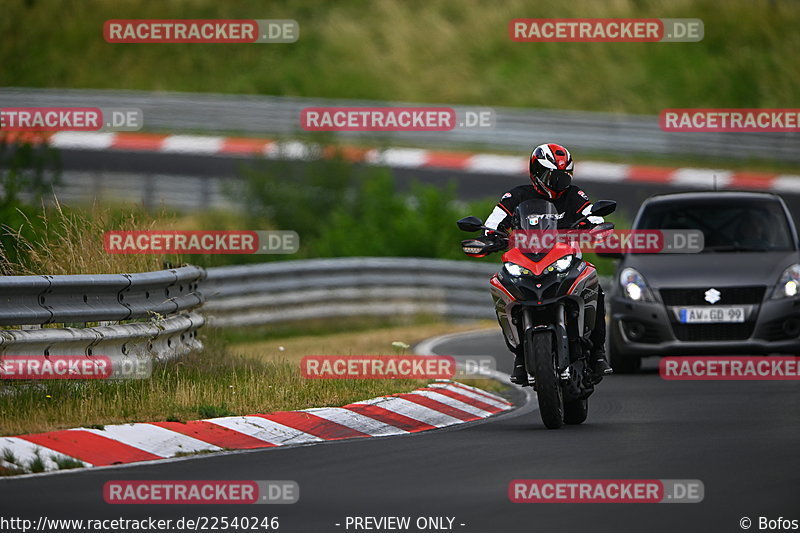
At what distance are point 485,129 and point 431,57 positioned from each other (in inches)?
298

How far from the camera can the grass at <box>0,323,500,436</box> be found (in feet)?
34.7

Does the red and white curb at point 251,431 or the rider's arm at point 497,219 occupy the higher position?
the rider's arm at point 497,219

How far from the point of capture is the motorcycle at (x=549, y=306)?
443 inches

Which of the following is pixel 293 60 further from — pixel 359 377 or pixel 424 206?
pixel 359 377

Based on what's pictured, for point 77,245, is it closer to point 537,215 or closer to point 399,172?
point 537,215

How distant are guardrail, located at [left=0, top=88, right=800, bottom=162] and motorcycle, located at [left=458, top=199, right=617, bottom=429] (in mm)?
23821

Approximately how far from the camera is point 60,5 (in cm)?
4791

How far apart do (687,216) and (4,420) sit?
8.04 m

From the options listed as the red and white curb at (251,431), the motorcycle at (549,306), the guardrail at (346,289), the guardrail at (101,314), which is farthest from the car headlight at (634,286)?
the guardrail at (346,289)

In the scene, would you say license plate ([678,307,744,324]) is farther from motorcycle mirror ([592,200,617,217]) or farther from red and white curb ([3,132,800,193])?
red and white curb ([3,132,800,193])

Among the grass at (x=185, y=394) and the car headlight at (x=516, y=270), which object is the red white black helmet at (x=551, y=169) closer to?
the car headlight at (x=516, y=270)

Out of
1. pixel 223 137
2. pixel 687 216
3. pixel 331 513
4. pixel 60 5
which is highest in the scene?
pixel 60 5

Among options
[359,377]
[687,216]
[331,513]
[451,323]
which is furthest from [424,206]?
[331,513]

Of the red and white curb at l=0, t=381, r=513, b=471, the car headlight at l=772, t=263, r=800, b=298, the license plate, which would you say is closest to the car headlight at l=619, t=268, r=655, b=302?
the license plate
